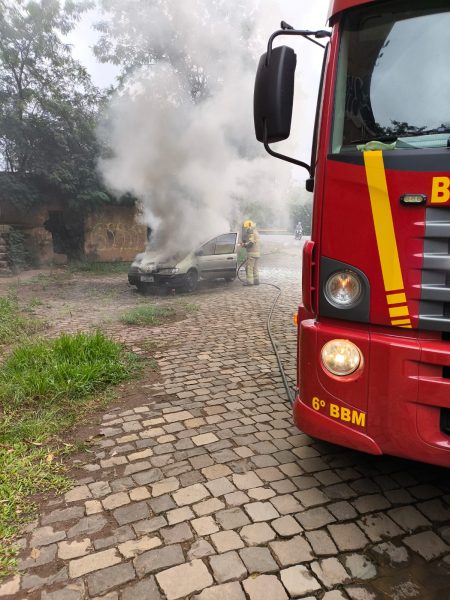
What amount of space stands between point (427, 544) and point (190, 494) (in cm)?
134

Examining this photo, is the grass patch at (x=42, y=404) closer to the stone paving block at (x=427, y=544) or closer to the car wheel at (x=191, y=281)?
the stone paving block at (x=427, y=544)

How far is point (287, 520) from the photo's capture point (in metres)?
2.52

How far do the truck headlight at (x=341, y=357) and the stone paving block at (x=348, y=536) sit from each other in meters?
0.86

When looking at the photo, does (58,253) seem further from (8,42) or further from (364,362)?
(364,362)

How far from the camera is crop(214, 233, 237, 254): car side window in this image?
1177cm

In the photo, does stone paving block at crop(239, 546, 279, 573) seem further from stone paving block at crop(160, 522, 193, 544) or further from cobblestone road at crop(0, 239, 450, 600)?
stone paving block at crop(160, 522, 193, 544)

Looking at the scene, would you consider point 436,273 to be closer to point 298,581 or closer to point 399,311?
point 399,311

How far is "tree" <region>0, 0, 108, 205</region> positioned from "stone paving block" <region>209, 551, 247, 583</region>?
1520cm

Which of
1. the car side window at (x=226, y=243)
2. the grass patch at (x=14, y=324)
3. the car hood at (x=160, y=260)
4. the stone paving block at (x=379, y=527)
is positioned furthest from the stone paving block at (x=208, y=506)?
the car side window at (x=226, y=243)

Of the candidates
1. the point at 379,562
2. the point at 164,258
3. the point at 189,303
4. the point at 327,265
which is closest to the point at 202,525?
the point at 379,562

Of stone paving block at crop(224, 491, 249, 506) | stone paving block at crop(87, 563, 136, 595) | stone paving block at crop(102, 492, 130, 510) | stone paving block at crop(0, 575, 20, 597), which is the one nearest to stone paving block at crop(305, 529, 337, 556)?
stone paving block at crop(224, 491, 249, 506)

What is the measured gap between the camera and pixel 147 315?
26.0ft

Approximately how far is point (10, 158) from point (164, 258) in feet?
26.2

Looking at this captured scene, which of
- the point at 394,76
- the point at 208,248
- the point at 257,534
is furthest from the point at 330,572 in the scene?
the point at 208,248
